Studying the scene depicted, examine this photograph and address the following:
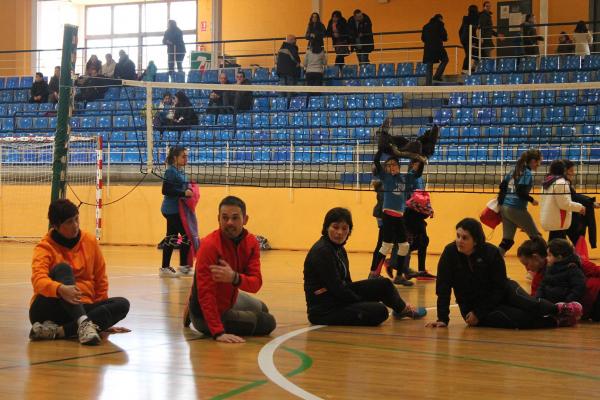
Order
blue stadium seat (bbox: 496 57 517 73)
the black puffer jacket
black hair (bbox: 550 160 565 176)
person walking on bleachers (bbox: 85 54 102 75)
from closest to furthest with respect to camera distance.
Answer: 1. the black puffer jacket
2. black hair (bbox: 550 160 565 176)
3. blue stadium seat (bbox: 496 57 517 73)
4. person walking on bleachers (bbox: 85 54 102 75)

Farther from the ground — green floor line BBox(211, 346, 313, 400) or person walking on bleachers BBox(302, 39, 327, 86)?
person walking on bleachers BBox(302, 39, 327, 86)

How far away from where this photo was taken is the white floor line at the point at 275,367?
4.55m

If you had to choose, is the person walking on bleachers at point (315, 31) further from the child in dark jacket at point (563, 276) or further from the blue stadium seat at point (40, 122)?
the child in dark jacket at point (563, 276)

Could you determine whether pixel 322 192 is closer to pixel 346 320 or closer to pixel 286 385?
pixel 346 320

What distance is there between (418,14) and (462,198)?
9.30 m

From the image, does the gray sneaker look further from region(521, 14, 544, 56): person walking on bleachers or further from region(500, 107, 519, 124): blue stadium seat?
region(521, 14, 544, 56): person walking on bleachers

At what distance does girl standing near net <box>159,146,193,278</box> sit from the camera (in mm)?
10891

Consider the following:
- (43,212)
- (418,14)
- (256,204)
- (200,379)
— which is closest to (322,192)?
(256,204)

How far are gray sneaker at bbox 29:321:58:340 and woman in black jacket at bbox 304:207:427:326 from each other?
5.99ft

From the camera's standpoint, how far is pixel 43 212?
18734 mm

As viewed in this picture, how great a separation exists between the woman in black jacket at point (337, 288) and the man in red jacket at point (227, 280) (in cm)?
54

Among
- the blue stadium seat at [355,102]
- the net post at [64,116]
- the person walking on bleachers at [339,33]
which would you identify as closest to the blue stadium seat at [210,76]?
the person walking on bleachers at [339,33]

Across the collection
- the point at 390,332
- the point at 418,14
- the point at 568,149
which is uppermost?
the point at 418,14

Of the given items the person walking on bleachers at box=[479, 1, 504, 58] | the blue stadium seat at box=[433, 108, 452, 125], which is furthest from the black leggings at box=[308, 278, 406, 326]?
the person walking on bleachers at box=[479, 1, 504, 58]
